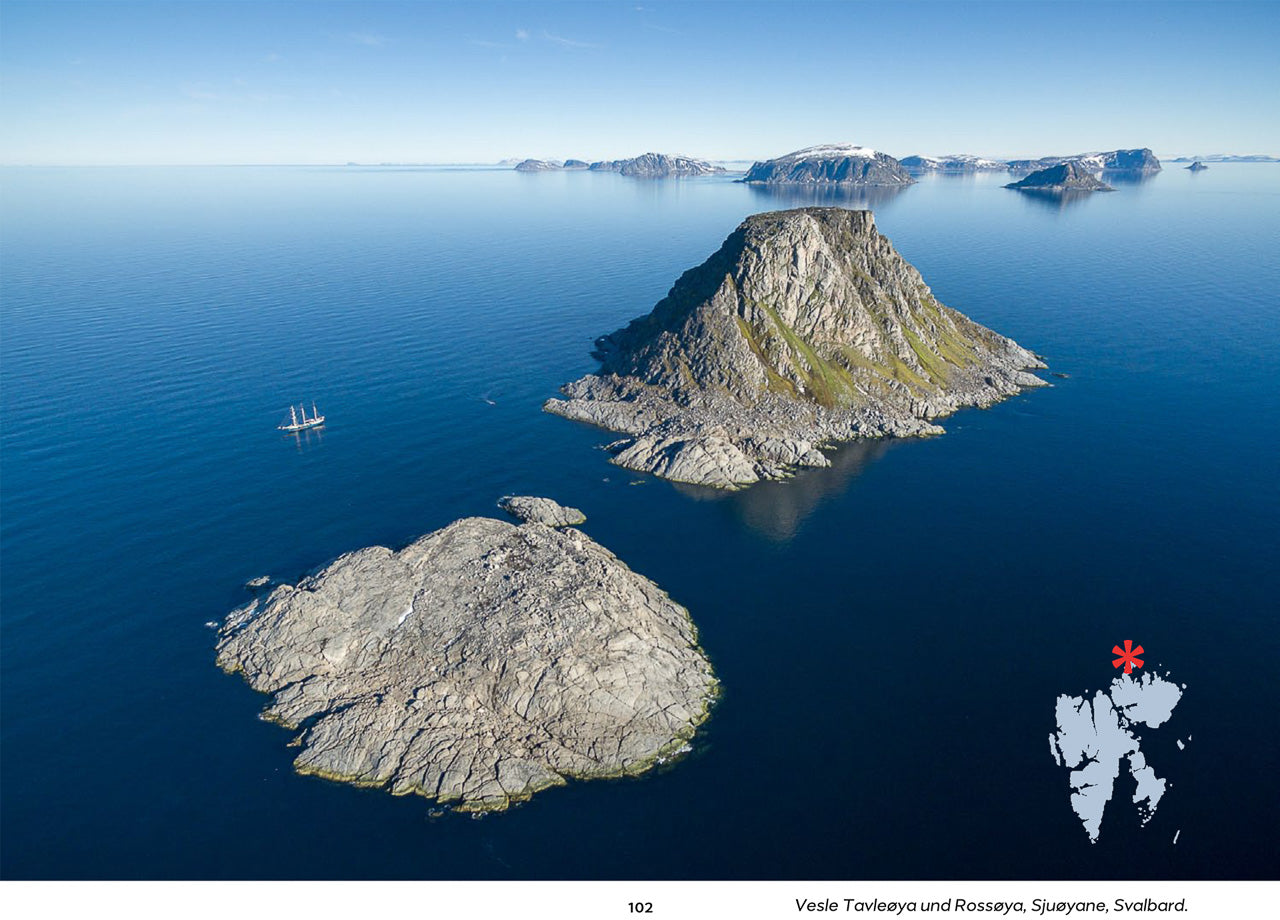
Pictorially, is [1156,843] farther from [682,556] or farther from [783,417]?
[783,417]

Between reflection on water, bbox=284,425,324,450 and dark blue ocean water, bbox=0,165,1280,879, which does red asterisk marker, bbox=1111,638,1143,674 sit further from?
reflection on water, bbox=284,425,324,450

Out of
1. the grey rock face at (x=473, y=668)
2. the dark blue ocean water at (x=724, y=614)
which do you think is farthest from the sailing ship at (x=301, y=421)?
the grey rock face at (x=473, y=668)

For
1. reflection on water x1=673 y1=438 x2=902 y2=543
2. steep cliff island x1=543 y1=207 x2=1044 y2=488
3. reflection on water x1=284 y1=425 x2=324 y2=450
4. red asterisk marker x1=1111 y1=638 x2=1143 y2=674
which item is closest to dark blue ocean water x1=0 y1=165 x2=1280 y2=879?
reflection on water x1=673 y1=438 x2=902 y2=543

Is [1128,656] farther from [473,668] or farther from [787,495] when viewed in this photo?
[473,668]

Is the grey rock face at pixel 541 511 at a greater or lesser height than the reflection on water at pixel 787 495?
greater

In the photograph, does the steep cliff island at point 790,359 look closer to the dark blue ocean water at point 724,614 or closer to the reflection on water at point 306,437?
the dark blue ocean water at point 724,614

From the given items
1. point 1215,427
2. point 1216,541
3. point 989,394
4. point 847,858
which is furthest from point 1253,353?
point 847,858
